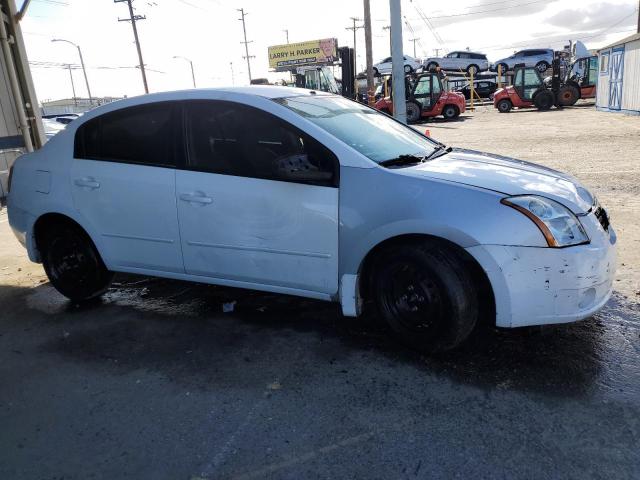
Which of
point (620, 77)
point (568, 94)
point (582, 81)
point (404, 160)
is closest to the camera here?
point (404, 160)

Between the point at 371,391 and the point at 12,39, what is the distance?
30.4 feet

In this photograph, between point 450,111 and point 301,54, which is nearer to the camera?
point 450,111

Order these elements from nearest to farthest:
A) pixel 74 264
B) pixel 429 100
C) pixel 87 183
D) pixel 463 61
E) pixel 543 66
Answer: pixel 87 183 → pixel 74 264 → pixel 429 100 → pixel 543 66 → pixel 463 61

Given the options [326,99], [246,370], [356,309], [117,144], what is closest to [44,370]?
[246,370]

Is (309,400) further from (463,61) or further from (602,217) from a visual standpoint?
(463,61)

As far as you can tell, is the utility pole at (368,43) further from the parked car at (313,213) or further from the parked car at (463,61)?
the parked car at (313,213)

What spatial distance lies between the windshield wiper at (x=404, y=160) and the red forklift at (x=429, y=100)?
22398mm

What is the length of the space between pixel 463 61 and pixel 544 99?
14.5m

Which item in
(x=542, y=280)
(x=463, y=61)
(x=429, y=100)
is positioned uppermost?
(x=463, y=61)

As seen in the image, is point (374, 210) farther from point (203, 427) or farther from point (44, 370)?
point (44, 370)

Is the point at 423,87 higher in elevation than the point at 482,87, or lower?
higher

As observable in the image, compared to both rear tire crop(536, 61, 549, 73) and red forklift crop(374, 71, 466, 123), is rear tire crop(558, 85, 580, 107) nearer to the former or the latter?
red forklift crop(374, 71, 466, 123)

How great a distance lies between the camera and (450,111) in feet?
83.8

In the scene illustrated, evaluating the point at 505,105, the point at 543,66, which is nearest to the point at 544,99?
the point at 505,105
